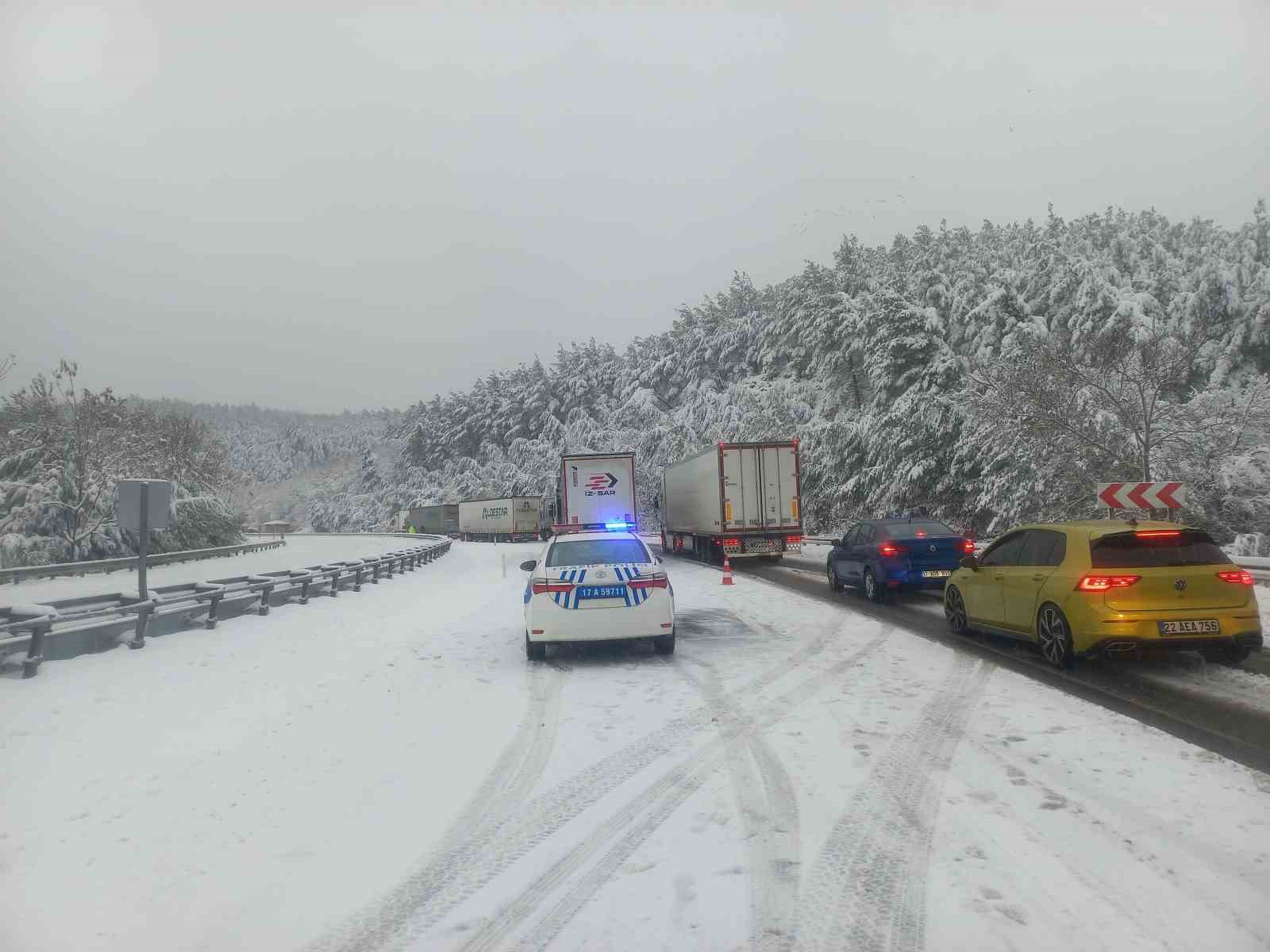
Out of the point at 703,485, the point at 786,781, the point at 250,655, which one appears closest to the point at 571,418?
the point at 703,485

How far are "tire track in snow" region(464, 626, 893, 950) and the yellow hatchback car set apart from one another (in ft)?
10.5

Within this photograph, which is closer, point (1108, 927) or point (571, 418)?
point (1108, 927)

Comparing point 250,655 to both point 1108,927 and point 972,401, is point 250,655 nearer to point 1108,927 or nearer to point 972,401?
point 1108,927

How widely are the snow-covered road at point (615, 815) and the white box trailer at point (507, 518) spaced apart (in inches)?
2244

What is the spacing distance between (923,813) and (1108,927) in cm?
136

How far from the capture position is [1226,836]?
14.4ft

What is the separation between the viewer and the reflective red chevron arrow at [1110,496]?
12826 millimetres

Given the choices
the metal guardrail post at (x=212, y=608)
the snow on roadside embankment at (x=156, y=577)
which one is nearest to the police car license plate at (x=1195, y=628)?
the metal guardrail post at (x=212, y=608)

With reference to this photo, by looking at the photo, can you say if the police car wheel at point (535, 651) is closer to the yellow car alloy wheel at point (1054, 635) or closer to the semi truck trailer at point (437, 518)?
the yellow car alloy wheel at point (1054, 635)

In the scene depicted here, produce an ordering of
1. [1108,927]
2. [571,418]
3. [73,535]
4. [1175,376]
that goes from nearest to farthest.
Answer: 1. [1108,927]
2. [1175,376]
3. [73,535]
4. [571,418]

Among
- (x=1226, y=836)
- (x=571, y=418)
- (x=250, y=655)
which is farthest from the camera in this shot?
(x=571, y=418)

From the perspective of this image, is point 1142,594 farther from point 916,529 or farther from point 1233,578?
point 916,529

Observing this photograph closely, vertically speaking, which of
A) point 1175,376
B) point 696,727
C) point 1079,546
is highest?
point 1175,376

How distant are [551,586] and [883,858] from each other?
5745 millimetres
